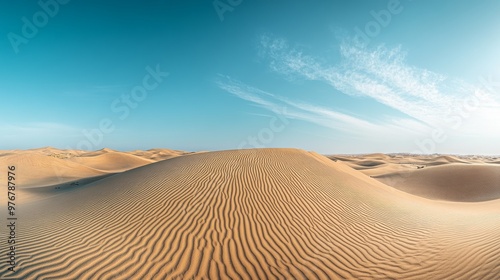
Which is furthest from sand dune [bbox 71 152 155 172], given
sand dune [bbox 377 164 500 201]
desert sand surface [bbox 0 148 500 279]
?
sand dune [bbox 377 164 500 201]

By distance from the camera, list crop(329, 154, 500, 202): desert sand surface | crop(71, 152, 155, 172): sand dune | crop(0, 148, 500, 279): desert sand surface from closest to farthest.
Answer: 1. crop(0, 148, 500, 279): desert sand surface
2. crop(329, 154, 500, 202): desert sand surface
3. crop(71, 152, 155, 172): sand dune

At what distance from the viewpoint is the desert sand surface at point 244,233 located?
533 cm

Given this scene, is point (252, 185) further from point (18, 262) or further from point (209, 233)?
point (18, 262)

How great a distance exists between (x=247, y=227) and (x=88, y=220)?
5913 millimetres

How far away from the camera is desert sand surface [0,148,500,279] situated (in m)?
5.33

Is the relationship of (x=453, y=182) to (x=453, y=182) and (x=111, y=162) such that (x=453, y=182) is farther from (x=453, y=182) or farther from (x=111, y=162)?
(x=111, y=162)

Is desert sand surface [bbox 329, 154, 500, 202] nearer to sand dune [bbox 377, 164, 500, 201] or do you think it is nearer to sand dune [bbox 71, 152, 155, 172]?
sand dune [bbox 377, 164, 500, 201]

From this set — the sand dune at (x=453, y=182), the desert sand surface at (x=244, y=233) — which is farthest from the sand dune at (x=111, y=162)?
the sand dune at (x=453, y=182)

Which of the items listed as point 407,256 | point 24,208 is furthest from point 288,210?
point 24,208

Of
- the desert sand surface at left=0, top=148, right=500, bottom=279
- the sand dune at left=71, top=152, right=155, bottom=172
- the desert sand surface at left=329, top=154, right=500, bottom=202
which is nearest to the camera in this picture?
the desert sand surface at left=0, top=148, right=500, bottom=279

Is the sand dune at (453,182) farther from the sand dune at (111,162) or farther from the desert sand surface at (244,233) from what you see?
the sand dune at (111,162)

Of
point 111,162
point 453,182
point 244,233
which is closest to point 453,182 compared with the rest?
point 453,182

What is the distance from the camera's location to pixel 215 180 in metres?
11.9

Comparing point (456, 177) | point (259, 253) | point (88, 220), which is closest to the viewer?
point (259, 253)
